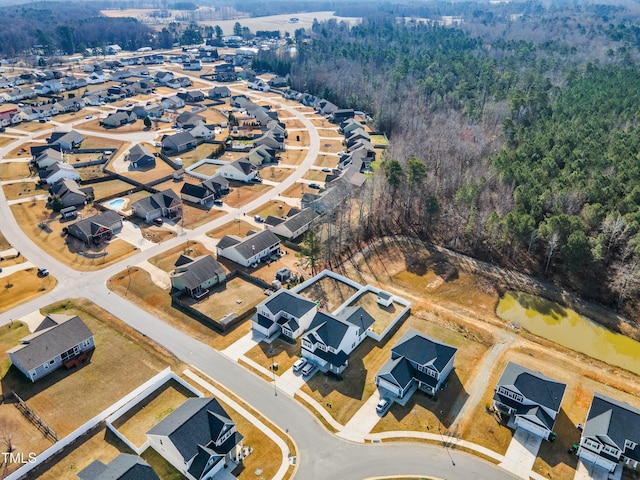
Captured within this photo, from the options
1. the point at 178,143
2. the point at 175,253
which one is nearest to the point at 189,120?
the point at 178,143

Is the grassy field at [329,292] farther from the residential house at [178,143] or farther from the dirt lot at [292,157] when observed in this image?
the residential house at [178,143]

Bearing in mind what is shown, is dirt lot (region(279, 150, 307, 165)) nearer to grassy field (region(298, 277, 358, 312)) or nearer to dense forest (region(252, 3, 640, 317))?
dense forest (region(252, 3, 640, 317))

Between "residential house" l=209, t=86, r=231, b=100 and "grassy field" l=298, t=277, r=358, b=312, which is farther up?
"residential house" l=209, t=86, r=231, b=100

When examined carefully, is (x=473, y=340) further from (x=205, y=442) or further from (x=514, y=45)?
(x=514, y=45)

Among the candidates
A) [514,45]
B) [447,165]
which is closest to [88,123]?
[447,165]

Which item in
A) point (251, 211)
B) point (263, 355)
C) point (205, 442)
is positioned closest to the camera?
point (205, 442)

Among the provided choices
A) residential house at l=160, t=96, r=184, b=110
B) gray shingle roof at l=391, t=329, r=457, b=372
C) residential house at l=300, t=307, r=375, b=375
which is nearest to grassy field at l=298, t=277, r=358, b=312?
residential house at l=300, t=307, r=375, b=375

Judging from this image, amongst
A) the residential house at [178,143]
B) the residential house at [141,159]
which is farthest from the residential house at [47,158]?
the residential house at [178,143]
